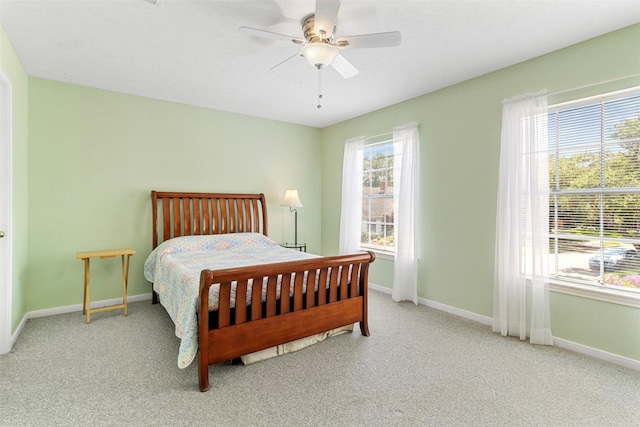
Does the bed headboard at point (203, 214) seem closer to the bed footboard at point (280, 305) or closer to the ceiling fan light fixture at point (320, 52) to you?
the bed footboard at point (280, 305)

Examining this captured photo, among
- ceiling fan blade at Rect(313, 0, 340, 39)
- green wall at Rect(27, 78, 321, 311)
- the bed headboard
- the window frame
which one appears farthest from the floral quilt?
ceiling fan blade at Rect(313, 0, 340, 39)

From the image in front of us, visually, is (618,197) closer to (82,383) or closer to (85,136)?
(82,383)

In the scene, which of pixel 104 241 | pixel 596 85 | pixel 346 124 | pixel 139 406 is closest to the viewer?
pixel 139 406

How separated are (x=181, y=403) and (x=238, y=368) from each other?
49cm

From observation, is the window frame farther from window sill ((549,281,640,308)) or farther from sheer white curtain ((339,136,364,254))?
window sill ((549,281,640,308))

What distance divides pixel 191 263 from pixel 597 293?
3573 millimetres

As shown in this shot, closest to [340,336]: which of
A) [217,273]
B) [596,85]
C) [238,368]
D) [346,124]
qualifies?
[238,368]

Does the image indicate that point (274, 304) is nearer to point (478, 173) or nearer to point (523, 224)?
point (523, 224)

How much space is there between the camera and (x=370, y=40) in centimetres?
212

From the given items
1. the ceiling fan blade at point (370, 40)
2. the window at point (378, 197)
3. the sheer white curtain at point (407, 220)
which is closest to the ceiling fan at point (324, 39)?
the ceiling fan blade at point (370, 40)

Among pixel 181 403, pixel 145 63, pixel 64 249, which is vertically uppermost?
pixel 145 63

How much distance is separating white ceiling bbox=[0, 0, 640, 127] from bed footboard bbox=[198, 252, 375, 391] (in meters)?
1.85

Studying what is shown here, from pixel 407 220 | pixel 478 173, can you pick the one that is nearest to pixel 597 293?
pixel 478 173

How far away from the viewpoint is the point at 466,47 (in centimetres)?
267
